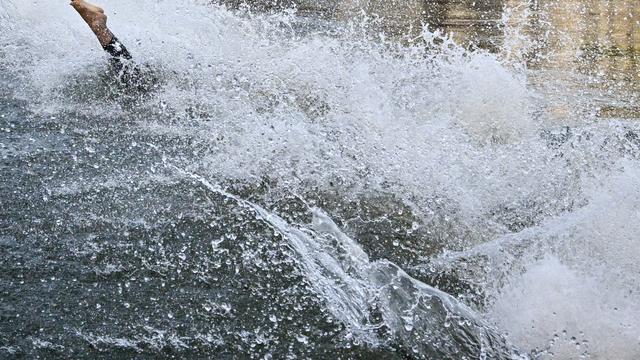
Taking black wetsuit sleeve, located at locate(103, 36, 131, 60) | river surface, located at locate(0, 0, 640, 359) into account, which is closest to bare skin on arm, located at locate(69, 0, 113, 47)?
black wetsuit sleeve, located at locate(103, 36, 131, 60)

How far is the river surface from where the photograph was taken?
3826 mm

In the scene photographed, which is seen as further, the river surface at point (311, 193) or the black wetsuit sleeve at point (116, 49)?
the black wetsuit sleeve at point (116, 49)

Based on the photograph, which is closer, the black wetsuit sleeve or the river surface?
the river surface

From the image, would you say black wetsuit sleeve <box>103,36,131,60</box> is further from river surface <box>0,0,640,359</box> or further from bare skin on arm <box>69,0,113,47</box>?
river surface <box>0,0,640,359</box>

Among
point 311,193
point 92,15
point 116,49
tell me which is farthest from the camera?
point 116,49

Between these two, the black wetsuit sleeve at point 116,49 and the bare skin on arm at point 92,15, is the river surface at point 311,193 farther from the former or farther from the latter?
the bare skin on arm at point 92,15

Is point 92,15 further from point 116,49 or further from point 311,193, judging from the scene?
point 311,193

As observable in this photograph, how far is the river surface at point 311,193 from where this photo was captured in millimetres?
3826

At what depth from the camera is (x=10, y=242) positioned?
172 inches

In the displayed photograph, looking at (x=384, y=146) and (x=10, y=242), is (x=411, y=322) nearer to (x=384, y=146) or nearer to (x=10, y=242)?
(x=384, y=146)

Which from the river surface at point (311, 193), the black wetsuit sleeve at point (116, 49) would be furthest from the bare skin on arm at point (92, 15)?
the river surface at point (311, 193)

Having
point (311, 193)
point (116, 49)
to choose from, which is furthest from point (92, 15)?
point (311, 193)

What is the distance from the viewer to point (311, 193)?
5.09 m

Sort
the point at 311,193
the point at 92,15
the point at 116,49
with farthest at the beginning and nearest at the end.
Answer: the point at 116,49 < the point at 92,15 < the point at 311,193
